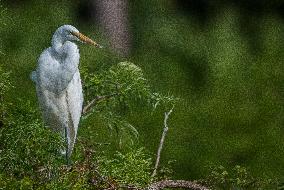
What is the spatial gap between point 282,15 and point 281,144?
6.08ft

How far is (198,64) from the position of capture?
848cm

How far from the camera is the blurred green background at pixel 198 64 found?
7.29 metres

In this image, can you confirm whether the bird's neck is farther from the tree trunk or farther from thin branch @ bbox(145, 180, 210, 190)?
the tree trunk

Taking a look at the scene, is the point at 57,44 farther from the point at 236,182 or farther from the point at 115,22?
the point at 115,22

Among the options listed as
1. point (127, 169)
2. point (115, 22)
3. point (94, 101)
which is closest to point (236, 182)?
point (127, 169)

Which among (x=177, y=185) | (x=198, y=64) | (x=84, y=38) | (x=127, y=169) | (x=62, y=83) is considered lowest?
(x=177, y=185)

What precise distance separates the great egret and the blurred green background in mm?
2420

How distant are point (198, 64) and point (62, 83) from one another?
14.4 feet

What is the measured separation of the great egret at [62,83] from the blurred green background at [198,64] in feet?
7.94

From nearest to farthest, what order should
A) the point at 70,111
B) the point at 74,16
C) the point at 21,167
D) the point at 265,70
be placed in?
the point at 21,167 → the point at 70,111 → the point at 265,70 → the point at 74,16

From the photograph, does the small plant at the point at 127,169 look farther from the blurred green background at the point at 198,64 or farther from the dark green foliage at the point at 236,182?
the blurred green background at the point at 198,64

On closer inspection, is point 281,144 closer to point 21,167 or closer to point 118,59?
point 118,59

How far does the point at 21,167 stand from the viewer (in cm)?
395

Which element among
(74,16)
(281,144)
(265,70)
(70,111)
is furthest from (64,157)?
(74,16)
